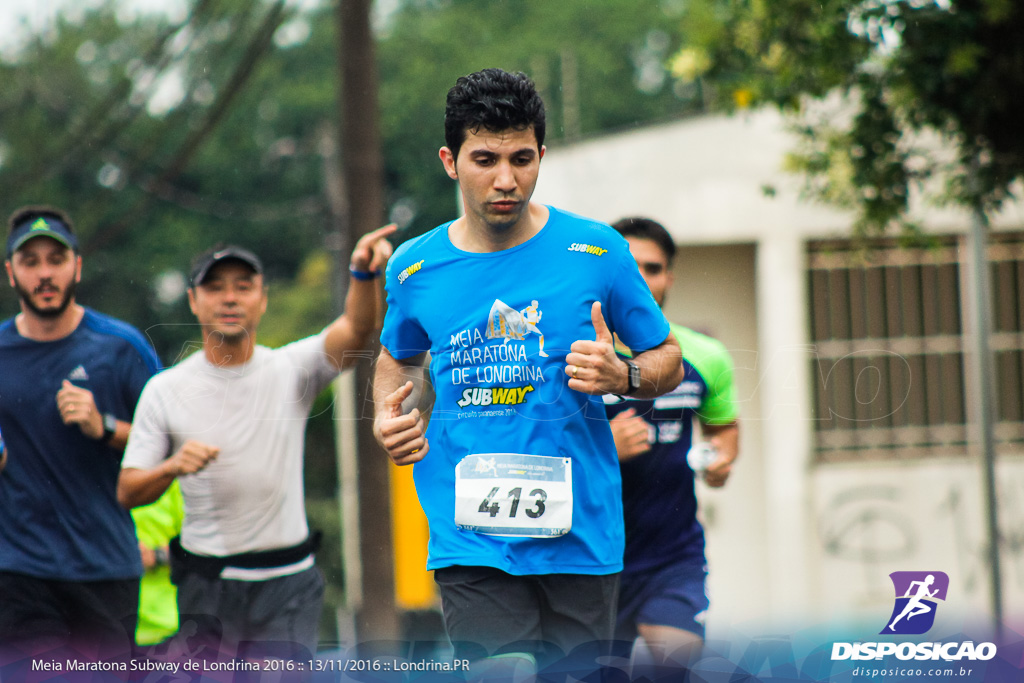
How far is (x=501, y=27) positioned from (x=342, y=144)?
6983mm

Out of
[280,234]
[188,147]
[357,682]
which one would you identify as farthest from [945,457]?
[280,234]

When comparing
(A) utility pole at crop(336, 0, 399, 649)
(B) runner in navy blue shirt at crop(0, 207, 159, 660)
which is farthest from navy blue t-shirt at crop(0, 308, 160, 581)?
(A) utility pole at crop(336, 0, 399, 649)

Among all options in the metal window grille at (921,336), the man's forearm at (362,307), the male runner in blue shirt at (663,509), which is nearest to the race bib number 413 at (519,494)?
the male runner in blue shirt at (663,509)

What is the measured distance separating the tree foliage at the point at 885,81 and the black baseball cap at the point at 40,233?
3106 millimetres

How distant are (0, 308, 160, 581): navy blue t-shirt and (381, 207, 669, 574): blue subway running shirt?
1479 millimetres

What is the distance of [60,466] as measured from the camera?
3.86 meters

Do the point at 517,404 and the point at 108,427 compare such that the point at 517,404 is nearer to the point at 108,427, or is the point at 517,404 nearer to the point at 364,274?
the point at 364,274

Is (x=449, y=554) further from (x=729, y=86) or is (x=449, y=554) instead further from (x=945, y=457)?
(x=945, y=457)

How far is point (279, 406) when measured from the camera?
3.88 metres

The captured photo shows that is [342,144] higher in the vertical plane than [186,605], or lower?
higher

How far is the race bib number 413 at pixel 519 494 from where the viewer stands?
9.35 feet

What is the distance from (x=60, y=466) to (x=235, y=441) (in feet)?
2.03

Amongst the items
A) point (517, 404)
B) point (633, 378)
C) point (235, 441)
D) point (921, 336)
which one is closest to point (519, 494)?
A: point (517, 404)

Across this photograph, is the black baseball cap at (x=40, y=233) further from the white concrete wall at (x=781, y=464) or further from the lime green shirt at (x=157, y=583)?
the white concrete wall at (x=781, y=464)
